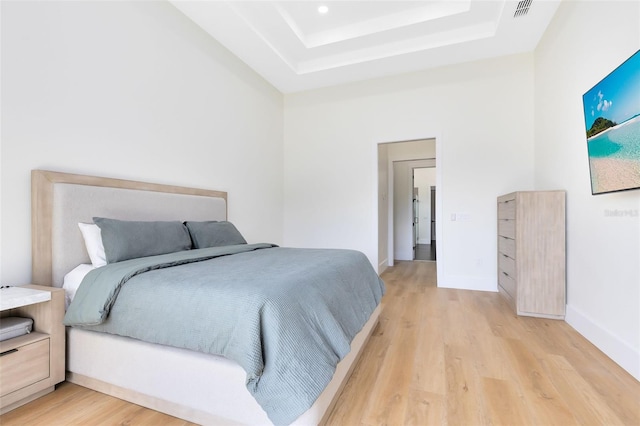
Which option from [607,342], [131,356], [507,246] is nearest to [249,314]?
[131,356]

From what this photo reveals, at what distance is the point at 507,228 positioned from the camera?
3.38m

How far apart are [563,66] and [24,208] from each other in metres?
4.56

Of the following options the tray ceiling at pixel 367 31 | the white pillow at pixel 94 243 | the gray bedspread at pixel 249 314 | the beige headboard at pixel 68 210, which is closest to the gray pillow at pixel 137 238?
the white pillow at pixel 94 243

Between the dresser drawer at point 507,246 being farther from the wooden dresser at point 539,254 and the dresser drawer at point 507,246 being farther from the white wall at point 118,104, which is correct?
the white wall at point 118,104

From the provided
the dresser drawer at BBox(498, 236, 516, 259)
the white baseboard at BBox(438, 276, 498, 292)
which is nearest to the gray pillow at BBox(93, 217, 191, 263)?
the dresser drawer at BBox(498, 236, 516, 259)

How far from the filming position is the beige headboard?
199 centimetres

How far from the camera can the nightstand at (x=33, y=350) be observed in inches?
58.5

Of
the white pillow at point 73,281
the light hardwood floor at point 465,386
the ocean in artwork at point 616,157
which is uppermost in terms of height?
the ocean in artwork at point 616,157

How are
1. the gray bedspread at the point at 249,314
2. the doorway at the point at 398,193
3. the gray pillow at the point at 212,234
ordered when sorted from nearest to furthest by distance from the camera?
the gray bedspread at the point at 249,314 → the gray pillow at the point at 212,234 → the doorway at the point at 398,193

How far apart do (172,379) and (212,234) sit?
1.63m

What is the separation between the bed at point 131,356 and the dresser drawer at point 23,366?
142 mm

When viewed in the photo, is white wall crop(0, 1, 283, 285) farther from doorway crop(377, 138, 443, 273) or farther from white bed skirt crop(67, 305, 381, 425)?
doorway crop(377, 138, 443, 273)

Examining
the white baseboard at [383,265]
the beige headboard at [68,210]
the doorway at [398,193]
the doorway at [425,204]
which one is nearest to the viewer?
the beige headboard at [68,210]

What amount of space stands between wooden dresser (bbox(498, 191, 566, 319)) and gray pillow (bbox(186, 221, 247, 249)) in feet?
9.30
